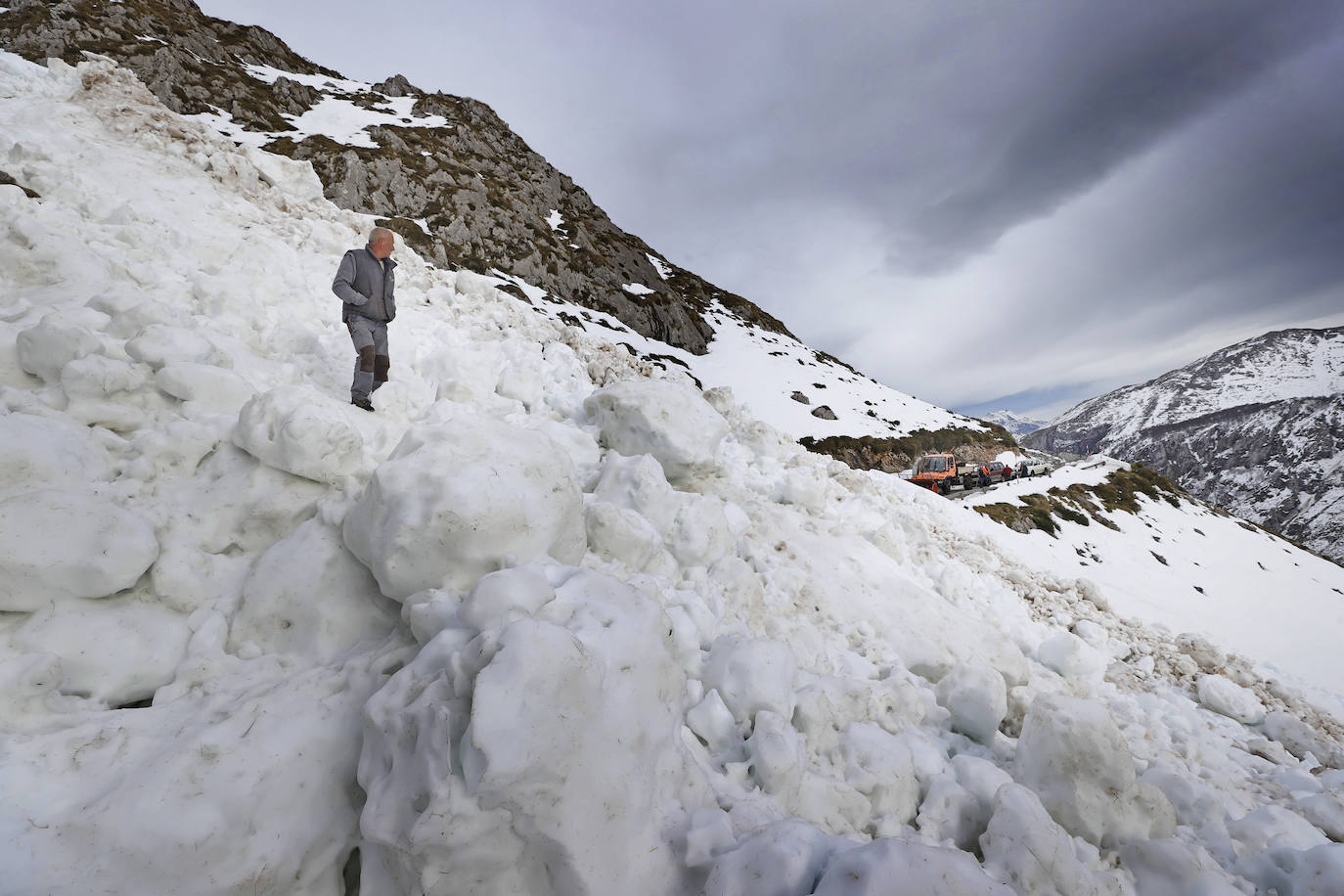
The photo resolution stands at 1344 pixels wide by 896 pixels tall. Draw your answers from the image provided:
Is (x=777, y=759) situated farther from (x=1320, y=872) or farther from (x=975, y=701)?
(x=1320, y=872)

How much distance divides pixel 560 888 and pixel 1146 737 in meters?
7.03

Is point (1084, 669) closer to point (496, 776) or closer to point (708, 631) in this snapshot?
point (708, 631)

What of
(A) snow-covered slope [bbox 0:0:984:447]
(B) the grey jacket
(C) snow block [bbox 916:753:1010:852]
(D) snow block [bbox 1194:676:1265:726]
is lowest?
(C) snow block [bbox 916:753:1010:852]

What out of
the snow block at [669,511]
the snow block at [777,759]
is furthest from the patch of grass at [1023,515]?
the snow block at [777,759]

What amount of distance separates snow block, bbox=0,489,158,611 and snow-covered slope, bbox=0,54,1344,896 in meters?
0.02

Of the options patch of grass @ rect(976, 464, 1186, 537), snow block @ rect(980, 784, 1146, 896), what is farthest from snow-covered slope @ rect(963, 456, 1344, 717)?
snow block @ rect(980, 784, 1146, 896)

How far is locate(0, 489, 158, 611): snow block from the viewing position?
2.71 m

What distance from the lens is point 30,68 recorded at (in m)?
11.4

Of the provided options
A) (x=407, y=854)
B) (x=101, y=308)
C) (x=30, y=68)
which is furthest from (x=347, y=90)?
(x=407, y=854)

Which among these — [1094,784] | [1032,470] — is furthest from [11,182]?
[1032,470]

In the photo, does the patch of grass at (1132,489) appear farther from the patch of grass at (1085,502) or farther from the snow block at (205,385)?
the snow block at (205,385)

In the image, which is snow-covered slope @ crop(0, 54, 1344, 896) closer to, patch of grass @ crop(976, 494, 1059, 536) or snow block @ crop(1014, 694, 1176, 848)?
snow block @ crop(1014, 694, 1176, 848)

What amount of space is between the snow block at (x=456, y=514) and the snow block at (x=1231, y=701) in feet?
31.4

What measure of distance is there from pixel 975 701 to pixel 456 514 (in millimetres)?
4759
